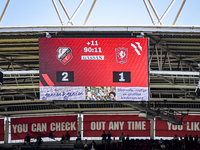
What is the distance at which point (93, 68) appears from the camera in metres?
22.2

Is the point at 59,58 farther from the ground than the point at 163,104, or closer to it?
farther from the ground

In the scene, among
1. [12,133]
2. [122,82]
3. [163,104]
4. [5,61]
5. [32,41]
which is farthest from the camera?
[12,133]

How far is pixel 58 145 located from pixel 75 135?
2151 millimetres

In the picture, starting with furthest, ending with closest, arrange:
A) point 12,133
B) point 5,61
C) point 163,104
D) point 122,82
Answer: point 12,133
point 163,104
point 5,61
point 122,82

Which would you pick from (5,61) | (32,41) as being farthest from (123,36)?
(5,61)

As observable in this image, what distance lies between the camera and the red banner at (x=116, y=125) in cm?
3650

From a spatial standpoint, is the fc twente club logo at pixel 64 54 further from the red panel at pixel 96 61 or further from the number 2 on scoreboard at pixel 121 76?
the number 2 on scoreboard at pixel 121 76

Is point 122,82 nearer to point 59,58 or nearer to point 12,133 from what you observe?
point 59,58

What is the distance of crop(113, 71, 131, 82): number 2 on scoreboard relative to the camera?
2200cm

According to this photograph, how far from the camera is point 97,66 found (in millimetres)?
22219

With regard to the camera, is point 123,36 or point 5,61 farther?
point 5,61

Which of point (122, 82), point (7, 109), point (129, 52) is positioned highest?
point (129, 52)

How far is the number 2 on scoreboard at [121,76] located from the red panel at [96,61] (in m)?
0.16

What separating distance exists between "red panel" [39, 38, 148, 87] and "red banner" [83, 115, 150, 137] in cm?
1518
